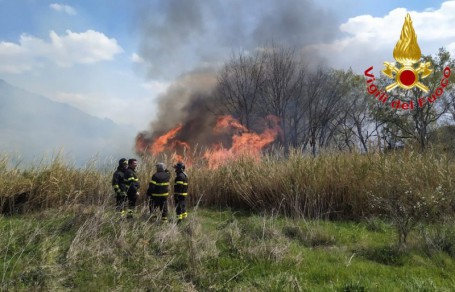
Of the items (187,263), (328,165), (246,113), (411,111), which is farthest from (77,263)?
(411,111)

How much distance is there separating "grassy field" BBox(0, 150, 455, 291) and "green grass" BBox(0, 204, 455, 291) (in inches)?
0.7

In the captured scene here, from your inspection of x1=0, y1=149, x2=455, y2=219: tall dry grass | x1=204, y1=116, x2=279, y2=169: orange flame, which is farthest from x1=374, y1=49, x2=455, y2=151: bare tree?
x1=0, y1=149, x2=455, y2=219: tall dry grass

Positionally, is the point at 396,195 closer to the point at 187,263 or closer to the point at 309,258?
the point at 309,258

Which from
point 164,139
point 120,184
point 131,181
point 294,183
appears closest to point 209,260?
point 131,181

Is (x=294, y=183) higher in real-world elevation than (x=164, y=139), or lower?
lower

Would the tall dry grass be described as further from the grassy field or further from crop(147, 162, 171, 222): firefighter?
crop(147, 162, 171, 222): firefighter

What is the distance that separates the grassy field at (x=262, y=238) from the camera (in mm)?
4836

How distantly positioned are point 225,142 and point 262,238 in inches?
740

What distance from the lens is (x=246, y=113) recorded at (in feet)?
93.9

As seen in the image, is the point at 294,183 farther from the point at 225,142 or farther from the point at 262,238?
the point at 225,142

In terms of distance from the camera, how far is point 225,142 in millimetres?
24797

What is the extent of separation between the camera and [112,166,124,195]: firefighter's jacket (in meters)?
8.97

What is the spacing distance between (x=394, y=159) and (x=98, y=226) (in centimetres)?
776

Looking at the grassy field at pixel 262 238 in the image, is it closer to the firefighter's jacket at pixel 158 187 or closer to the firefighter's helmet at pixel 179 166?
the firefighter's jacket at pixel 158 187
